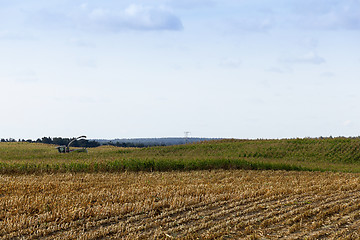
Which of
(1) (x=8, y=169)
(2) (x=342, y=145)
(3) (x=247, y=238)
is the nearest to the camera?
(3) (x=247, y=238)

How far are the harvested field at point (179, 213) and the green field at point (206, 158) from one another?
864 centimetres

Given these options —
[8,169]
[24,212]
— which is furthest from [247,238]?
[8,169]

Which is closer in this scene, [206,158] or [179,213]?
[179,213]

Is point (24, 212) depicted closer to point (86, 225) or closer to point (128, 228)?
point (86, 225)

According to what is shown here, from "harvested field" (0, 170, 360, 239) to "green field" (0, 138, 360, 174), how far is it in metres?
8.64

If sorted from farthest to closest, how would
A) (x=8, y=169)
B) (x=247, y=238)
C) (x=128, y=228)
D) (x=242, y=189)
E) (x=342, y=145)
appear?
(x=342, y=145)
(x=8, y=169)
(x=242, y=189)
(x=128, y=228)
(x=247, y=238)

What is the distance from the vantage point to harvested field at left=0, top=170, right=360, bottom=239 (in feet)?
28.8

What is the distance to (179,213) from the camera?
1065cm

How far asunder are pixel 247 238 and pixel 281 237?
87 centimetres

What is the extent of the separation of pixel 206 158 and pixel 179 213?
15.8m

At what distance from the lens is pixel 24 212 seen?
10477 millimetres

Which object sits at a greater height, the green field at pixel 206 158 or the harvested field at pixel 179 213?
the green field at pixel 206 158

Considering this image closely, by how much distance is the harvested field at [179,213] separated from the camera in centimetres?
877

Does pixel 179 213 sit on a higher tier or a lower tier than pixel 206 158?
lower
